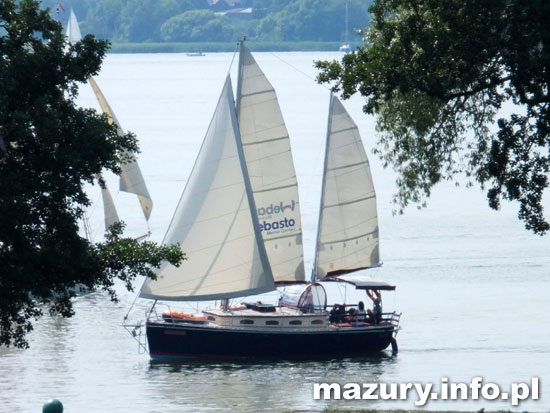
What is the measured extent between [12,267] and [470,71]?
12601 mm

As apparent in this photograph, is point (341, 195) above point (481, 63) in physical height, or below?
below

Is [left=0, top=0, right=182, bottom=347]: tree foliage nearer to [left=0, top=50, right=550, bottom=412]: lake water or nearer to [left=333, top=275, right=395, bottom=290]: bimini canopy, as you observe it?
[left=0, top=50, right=550, bottom=412]: lake water

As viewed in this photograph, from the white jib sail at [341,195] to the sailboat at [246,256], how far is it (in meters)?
2.21

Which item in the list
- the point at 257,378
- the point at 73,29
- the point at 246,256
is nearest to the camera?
the point at 257,378

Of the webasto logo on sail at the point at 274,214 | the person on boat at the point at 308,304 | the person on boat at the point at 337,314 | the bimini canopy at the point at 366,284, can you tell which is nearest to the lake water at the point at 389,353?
the person on boat at the point at 337,314

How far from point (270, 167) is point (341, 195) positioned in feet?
15.5

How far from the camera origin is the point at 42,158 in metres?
30.3

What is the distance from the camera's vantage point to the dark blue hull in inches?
2226

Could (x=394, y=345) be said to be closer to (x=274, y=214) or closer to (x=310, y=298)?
(x=310, y=298)

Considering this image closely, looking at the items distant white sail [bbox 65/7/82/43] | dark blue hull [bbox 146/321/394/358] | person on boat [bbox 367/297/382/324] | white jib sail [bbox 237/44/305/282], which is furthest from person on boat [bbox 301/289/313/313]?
distant white sail [bbox 65/7/82/43]

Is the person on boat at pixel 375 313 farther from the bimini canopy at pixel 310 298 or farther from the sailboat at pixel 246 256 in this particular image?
the bimini canopy at pixel 310 298

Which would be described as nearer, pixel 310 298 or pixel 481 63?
pixel 481 63

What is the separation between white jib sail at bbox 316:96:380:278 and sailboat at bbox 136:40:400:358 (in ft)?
7.25

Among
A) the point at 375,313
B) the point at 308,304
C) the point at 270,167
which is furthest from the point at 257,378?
the point at 270,167
